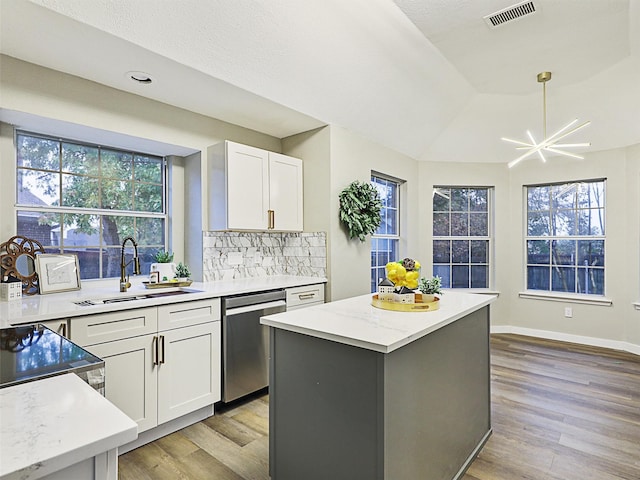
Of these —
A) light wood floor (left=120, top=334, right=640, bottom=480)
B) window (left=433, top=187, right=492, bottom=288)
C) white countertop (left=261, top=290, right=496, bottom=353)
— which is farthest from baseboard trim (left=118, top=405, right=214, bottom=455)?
window (left=433, top=187, right=492, bottom=288)

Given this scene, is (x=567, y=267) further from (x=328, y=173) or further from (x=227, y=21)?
(x=227, y=21)

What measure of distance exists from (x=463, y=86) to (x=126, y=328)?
13.1 ft

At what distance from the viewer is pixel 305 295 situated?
350 centimetres

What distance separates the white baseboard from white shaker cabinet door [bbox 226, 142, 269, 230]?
382cm

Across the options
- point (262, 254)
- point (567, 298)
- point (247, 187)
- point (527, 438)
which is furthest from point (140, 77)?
point (567, 298)

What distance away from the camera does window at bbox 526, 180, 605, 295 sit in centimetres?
479

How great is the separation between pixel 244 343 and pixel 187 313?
0.57 m

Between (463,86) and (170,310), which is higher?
(463,86)

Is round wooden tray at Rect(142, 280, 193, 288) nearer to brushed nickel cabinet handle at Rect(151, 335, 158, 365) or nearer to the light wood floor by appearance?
brushed nickel cabinet handle at Rect(151, 335, 158, 365)

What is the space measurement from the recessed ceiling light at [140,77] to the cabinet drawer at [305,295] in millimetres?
1955

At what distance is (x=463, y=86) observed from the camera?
4125mm

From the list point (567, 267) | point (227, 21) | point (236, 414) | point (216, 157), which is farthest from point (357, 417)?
point (567, 267)

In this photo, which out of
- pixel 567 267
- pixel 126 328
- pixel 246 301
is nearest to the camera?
pixel 126 328

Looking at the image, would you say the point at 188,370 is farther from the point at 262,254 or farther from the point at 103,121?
the point at 103,121
